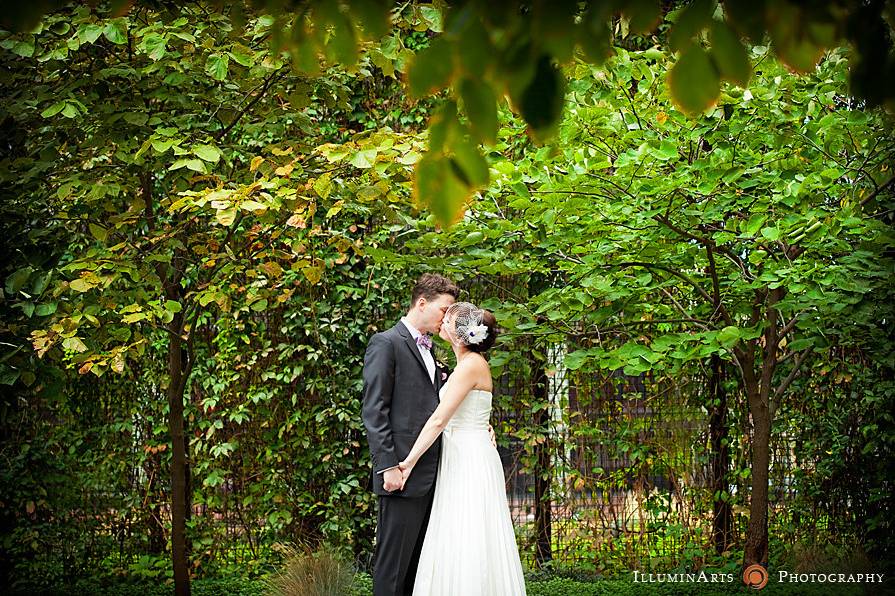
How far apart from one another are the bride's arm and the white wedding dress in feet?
0.34

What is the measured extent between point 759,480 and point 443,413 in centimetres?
209

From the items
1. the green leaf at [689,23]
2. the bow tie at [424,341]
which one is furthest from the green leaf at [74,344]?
the green leaf at [689,23]

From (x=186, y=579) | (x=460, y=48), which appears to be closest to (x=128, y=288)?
(x=186, y=579)

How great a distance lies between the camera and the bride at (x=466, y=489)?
13.8ft

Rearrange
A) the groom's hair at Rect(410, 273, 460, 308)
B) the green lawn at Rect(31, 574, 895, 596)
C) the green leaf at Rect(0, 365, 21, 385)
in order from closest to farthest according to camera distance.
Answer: the green leaf at Rect(0, 365, 21, 385) < the groom's hair at Rect(410, 273, 460, 308) < the green lawn at Rect(31, 574, 895, 596)

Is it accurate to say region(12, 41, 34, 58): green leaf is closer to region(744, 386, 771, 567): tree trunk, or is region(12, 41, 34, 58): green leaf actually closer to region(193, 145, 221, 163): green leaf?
region(193, 145, 221, 163): green leaf

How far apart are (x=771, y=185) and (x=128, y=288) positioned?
3.08 meters

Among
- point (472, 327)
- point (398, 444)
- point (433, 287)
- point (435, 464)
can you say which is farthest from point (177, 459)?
point (472, 327)

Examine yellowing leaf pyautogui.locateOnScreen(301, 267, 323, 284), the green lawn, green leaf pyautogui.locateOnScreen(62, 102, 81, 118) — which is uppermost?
green leaf pyautogui.locateOnScreen(62, 102, 81, 118)

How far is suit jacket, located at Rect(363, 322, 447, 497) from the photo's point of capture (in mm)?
4281

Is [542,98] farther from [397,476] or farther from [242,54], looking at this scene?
[397,476]

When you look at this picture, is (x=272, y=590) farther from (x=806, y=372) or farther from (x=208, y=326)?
(x=806, y=372)

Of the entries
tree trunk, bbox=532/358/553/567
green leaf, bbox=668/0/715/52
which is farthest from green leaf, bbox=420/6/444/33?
tree trunk, bbox=532/358/553/567

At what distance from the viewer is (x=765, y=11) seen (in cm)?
94
